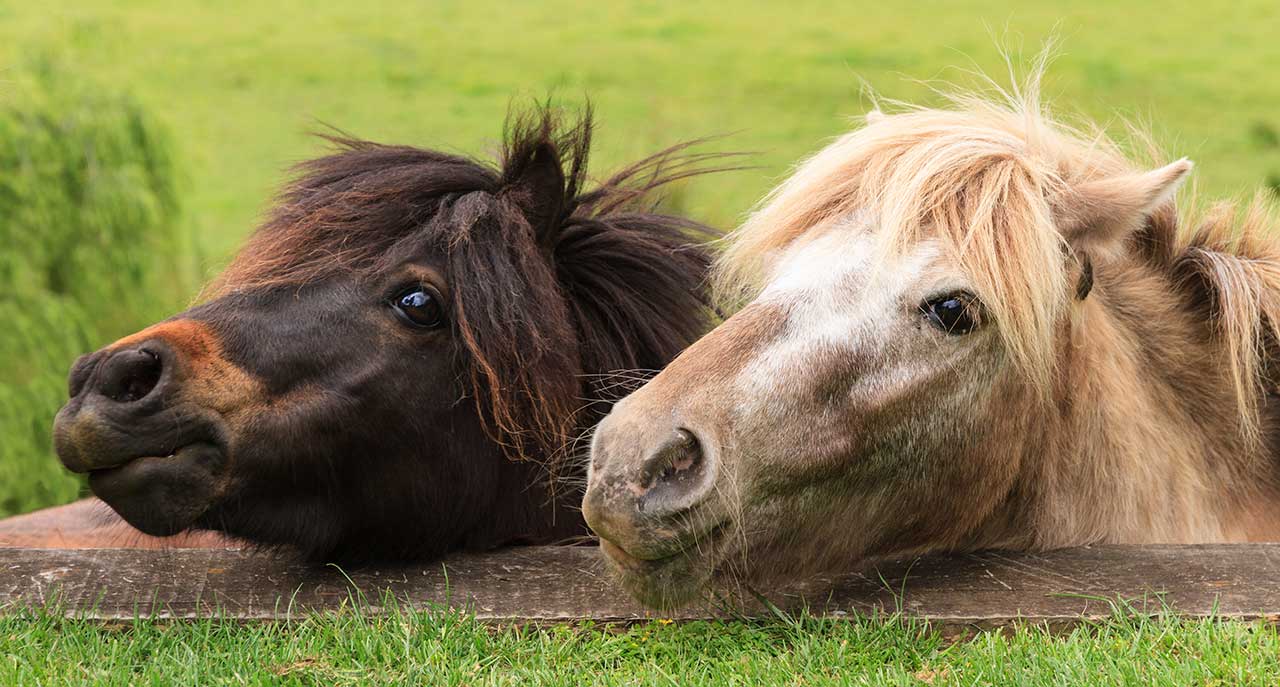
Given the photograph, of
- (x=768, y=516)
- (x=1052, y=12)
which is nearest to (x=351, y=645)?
(x=768, y=516)

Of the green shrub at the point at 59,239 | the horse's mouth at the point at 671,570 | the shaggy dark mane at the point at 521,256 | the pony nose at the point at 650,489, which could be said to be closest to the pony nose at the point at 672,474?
the pony nose at the point at 650,489

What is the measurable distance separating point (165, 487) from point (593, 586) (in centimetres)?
98

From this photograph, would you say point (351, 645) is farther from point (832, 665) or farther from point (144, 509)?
point (832, 665)

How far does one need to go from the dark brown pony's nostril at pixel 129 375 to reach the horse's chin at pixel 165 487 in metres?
0.15

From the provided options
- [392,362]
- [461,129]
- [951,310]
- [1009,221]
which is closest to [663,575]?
[951,310]

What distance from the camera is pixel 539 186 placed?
371 cm

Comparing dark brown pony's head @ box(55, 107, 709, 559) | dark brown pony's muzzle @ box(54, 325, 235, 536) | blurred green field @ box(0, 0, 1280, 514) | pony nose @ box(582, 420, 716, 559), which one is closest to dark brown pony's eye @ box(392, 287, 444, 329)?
dark brown pony's head @ box(55, 107, 709, 559)

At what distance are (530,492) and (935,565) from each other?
1.10m

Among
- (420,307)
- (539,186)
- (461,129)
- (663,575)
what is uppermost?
(539,186)

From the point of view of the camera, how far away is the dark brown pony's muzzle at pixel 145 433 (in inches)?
115

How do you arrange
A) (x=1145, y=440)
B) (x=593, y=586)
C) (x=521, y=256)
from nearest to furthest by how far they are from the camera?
(x=593, y=586) → (x=1145, y=440) → (x=521, y=256)

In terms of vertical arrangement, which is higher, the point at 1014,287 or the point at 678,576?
the point at 1014,287

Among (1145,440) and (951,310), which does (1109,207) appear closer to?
(951,310)

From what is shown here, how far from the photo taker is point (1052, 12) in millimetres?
19953
